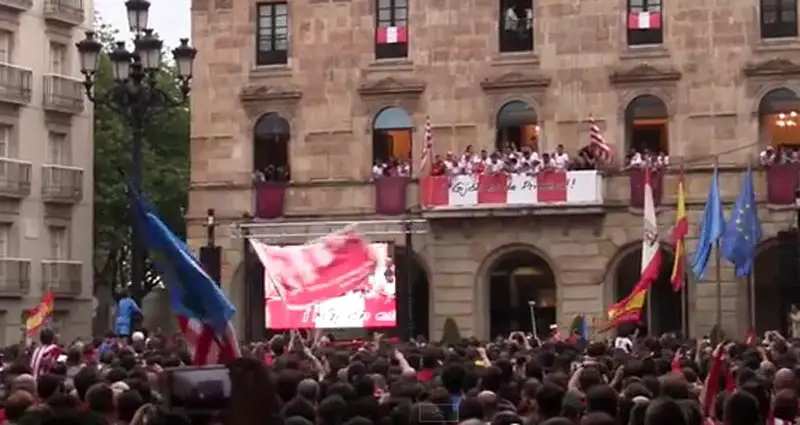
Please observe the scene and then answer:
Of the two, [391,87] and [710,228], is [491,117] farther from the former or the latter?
[710,228]

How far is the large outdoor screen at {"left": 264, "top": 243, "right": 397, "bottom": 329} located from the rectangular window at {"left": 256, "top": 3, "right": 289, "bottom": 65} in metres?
9.98

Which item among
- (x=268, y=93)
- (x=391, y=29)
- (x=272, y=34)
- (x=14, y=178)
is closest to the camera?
(x=391, y=29)

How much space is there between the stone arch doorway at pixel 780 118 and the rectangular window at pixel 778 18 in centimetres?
134

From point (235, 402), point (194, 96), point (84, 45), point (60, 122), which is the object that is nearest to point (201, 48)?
point (194, 96)

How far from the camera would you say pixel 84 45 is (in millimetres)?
28609

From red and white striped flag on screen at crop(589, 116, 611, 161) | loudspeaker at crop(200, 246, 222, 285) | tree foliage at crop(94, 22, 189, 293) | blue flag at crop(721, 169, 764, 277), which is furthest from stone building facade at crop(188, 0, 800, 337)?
tree foliage at crop(94, 22, 189, 293)

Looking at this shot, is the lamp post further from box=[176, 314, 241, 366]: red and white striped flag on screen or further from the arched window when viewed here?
the arched window

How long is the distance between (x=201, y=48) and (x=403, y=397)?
3409 centimetres

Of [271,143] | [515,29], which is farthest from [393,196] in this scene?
[515,29]

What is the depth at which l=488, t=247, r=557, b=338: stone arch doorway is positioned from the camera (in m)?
45.2

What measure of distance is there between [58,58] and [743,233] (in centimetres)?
2124

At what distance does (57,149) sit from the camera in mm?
50375

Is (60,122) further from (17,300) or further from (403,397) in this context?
(403,397)

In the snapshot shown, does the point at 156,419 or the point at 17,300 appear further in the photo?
the point at 17,300
